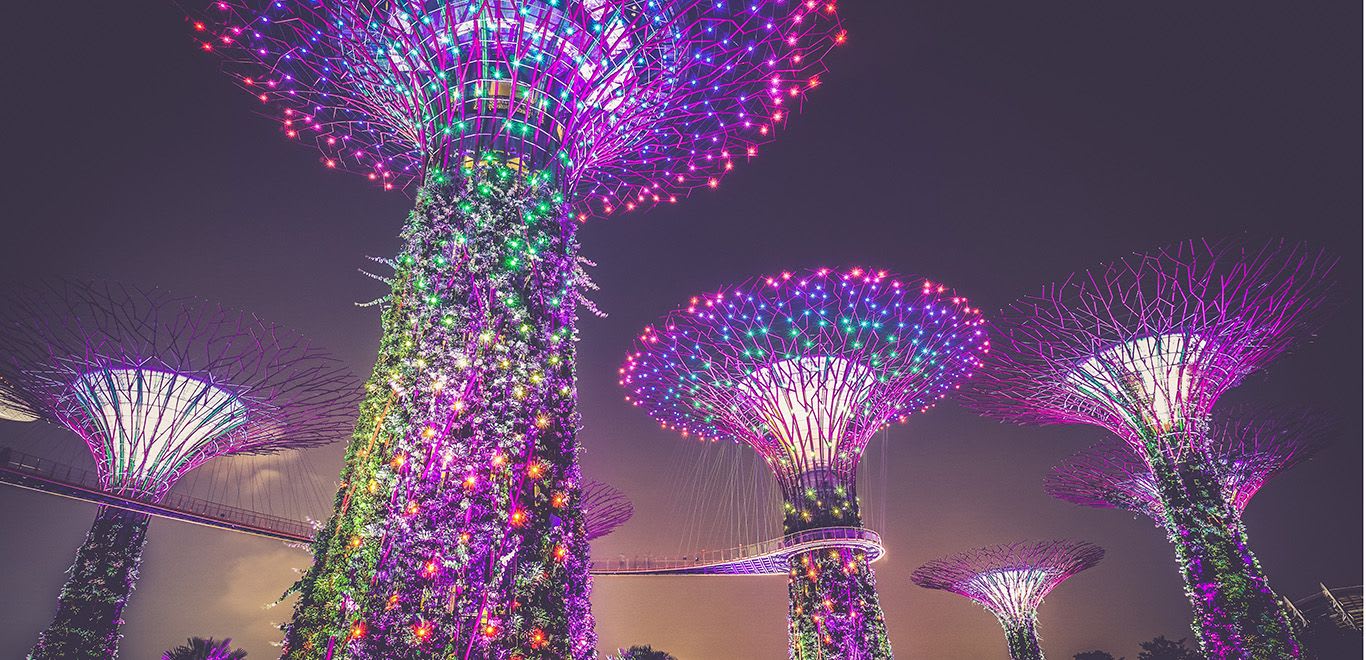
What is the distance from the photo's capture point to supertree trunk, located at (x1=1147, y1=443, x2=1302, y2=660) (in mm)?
14172

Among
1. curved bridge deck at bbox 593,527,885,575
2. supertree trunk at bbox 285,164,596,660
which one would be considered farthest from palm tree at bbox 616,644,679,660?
supertree trunk at bbox 285,164,596,660

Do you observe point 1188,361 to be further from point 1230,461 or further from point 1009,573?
point 1009,573

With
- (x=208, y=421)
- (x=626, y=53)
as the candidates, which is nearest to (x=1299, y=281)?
(x=626, y=53)

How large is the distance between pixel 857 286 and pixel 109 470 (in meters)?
23.2

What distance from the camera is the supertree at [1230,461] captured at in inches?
778

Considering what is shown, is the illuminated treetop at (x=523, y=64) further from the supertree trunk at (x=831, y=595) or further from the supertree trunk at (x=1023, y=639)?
the supertree trunk at (x=1023, y=639)

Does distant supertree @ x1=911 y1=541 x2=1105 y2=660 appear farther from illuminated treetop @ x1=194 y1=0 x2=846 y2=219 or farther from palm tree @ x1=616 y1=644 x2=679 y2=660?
illuminated treetop @ x1=194 y1=0 x2=846 y2=219

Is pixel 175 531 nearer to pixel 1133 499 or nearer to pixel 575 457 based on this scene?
pixel 575 457

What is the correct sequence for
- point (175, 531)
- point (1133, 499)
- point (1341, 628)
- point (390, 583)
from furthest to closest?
point (175, 531)
point (1341, 628)
point (1133, 499)
point (390, 583)

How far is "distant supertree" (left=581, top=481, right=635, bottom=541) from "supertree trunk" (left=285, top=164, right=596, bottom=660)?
21722 millimetres

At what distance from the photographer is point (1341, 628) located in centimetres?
2880

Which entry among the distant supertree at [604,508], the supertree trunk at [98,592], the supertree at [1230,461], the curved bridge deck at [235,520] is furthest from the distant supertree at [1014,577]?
the supertree trunk at [98,592]

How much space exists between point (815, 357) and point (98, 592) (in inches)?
834

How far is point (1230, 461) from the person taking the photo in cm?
2100
